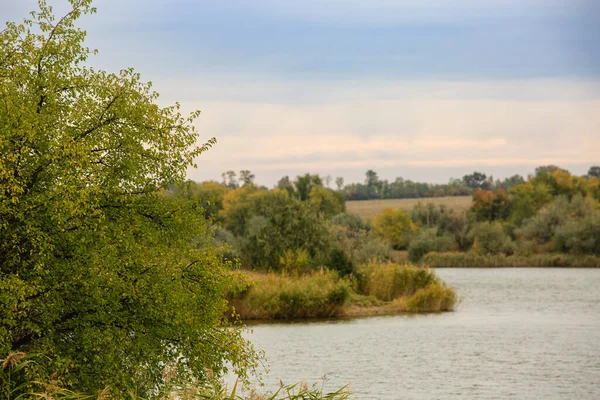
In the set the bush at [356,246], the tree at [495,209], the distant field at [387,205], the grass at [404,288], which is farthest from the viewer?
the distant field at [387,205]

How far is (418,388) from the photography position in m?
24.7

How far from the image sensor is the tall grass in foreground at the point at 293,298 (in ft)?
127

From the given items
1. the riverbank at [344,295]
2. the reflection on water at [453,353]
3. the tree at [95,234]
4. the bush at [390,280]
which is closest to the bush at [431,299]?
the riverbank at [344,295]

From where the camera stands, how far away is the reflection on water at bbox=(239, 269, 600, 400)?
25000mm

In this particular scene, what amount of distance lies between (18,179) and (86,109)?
7.02ft

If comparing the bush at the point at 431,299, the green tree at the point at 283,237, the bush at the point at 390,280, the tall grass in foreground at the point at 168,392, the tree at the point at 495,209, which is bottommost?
the bush at the point at 431,299

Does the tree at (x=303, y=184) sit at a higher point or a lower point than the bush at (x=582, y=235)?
higher

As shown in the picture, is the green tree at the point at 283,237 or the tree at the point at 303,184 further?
the tree at the point at 303,184

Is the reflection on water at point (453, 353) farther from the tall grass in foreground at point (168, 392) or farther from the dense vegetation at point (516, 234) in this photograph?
the dense vegetation at point (516, 234)

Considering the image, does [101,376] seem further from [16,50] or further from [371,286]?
[371,286]

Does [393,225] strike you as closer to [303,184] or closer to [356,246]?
[303,184]

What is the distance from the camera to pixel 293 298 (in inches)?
1558

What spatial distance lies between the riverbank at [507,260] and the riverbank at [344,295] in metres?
49.3

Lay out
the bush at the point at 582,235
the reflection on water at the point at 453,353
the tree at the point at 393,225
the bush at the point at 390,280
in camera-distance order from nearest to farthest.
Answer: the reflection on water at the point at 453,353 < the bush at the point at 390,280 < the bush at the point at 582,235 < the tree at the point at 393,225
